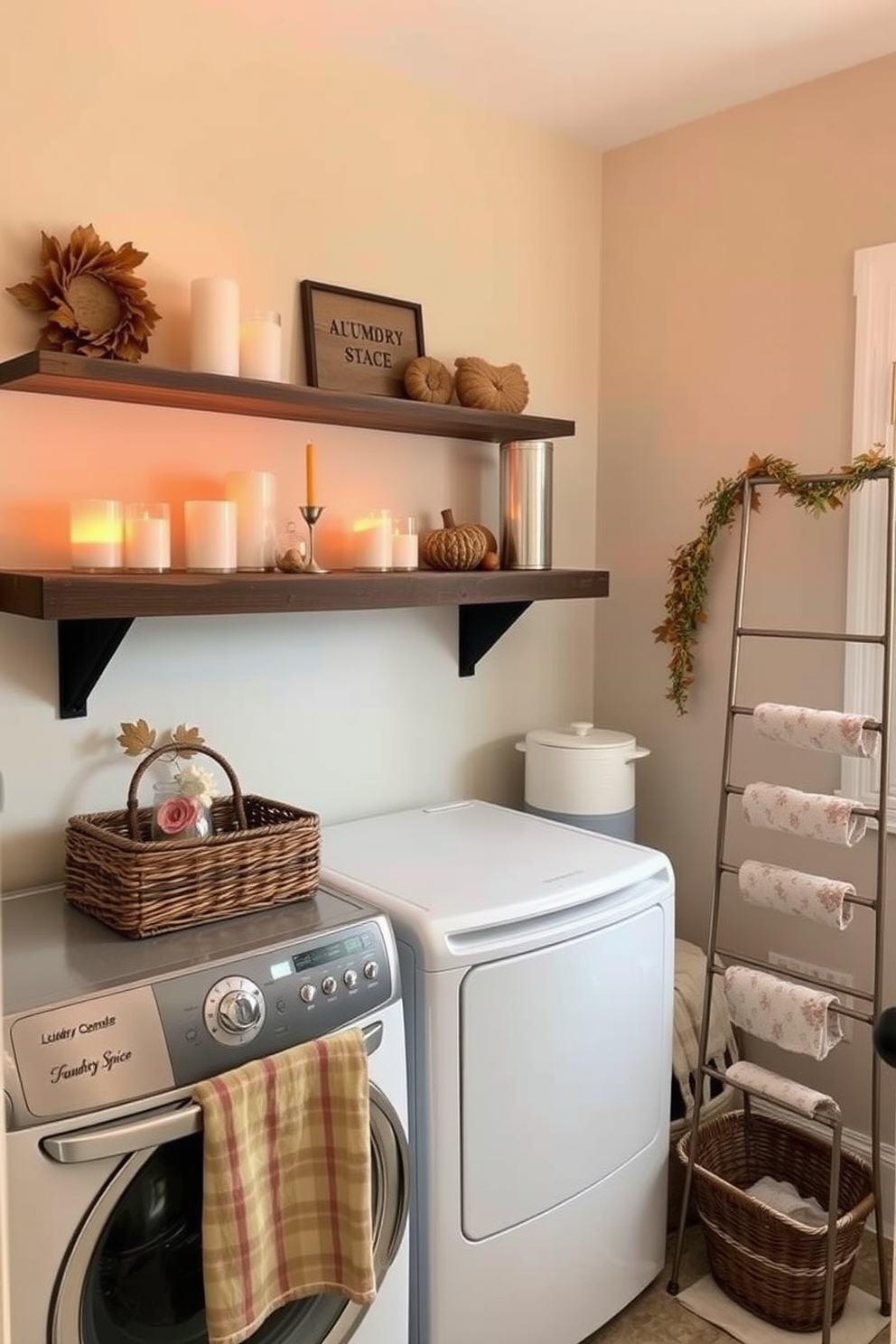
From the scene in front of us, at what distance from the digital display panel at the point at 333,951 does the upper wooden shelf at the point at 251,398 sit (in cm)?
98

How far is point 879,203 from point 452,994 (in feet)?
6.14

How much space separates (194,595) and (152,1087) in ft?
2.57

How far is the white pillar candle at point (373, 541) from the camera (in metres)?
2.29

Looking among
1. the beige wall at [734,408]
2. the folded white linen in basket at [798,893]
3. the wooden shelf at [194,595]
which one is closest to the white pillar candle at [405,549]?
the wooden shelf at [194,595]

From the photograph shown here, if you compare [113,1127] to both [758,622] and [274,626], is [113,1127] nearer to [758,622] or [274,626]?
[274,626]

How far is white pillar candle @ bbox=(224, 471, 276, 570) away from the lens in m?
2.11

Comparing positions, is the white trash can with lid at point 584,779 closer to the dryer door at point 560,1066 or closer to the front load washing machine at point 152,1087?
the dryer door at point 560,1066

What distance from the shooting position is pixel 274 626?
2336 millimetres

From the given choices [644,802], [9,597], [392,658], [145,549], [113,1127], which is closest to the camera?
[113,1127]

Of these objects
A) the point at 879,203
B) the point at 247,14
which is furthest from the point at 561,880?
the point at 247,14

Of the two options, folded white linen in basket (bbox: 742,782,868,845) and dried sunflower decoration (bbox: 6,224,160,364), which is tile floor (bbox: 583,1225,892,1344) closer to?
folded white linen in basket (bbox: 742,782,868,845)

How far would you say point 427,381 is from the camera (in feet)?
7.94

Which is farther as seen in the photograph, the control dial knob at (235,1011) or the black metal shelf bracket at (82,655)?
the black metal shelf bracket at (82,655)

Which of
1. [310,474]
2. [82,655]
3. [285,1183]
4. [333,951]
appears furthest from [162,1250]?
[310,474]
